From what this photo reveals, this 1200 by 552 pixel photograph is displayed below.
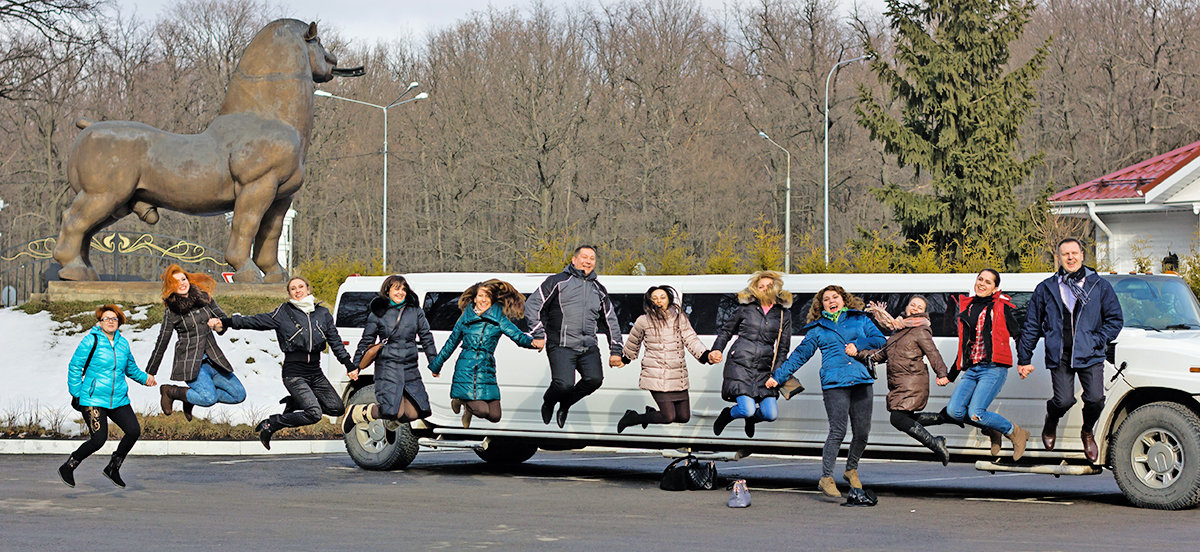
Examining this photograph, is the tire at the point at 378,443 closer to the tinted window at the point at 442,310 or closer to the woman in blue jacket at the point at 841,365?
the tinted window at the point at 442,310

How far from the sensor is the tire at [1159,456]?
36.1ft

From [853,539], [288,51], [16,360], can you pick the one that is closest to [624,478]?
[853,539]

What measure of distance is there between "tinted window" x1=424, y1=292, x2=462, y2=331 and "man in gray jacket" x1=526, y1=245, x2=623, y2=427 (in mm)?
1833

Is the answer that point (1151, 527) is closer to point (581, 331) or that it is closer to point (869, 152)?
point (581, 331)

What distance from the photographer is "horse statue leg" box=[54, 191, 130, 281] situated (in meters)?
24.0

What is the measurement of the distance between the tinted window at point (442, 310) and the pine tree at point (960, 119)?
24771mm

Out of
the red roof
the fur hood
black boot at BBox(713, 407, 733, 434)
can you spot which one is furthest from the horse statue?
the red roof

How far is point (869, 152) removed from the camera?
57875mm

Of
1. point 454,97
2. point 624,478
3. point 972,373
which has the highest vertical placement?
point 454,97

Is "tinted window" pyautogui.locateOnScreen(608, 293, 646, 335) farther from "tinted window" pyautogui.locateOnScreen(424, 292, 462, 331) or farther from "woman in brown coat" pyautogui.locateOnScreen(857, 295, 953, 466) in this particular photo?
"woman in brown coat" pyautogui.locateOnScreen(857, 295, 953, 466)

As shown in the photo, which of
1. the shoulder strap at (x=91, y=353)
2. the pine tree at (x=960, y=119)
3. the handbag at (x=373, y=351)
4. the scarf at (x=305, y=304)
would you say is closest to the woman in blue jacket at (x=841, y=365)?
the handbag at (x=373, y=351)

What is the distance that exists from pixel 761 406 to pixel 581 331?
5.44 feet

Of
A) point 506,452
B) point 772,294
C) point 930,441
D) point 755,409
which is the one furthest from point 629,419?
point 506,452

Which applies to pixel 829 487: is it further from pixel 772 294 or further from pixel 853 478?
pixel 772 294
